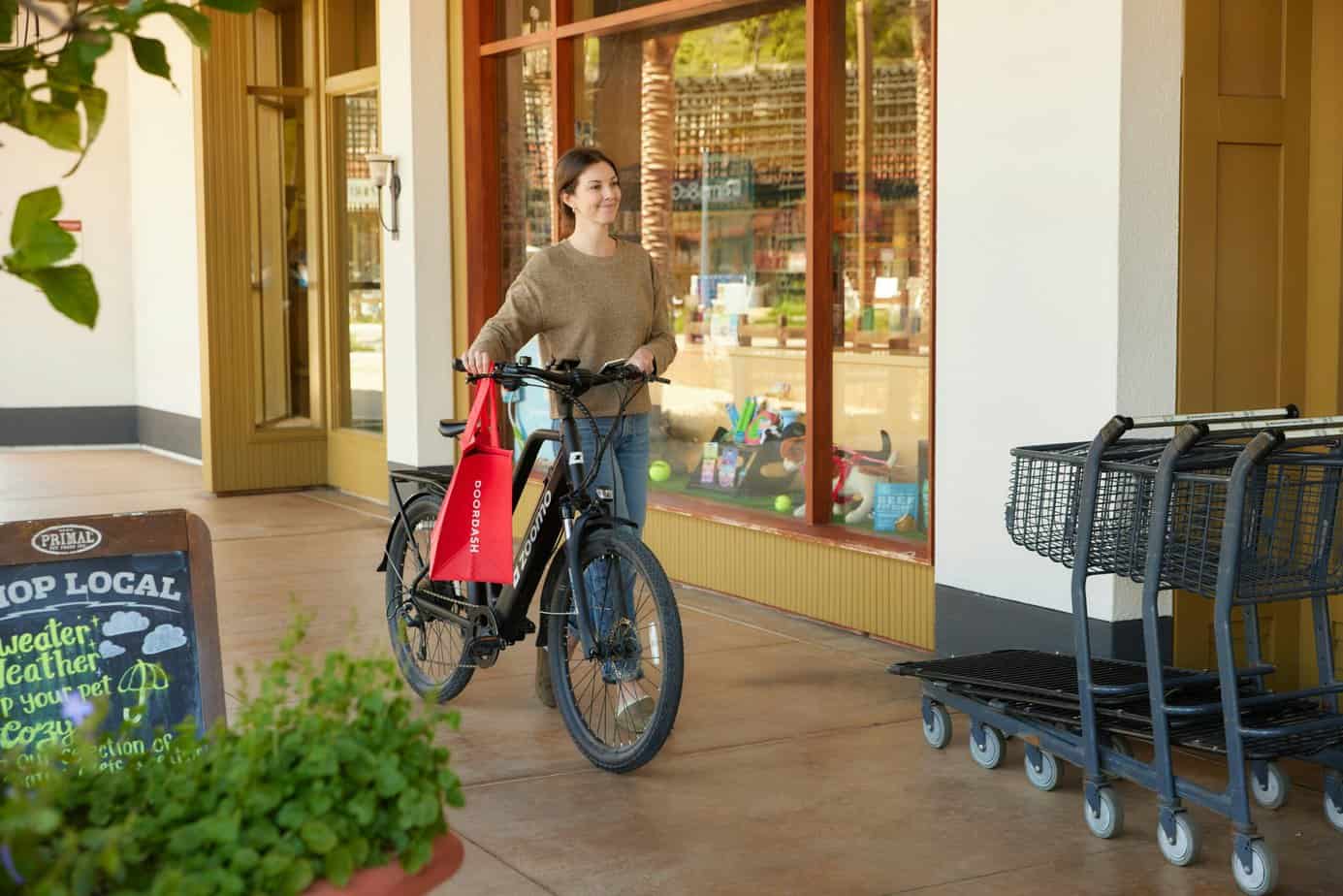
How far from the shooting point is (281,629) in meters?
6.50

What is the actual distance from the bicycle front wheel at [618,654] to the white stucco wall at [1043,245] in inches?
56.8

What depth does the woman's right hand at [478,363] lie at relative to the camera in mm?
4705

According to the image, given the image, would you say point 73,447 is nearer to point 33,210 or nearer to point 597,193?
point 597,193

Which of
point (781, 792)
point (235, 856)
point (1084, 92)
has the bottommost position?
point (781, 792)

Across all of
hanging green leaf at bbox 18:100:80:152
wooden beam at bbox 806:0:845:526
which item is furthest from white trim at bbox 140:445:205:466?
hanging green leaf at bbox 18:100:80:152

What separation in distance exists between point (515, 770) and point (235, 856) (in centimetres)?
304

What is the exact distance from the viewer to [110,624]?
3018 mm

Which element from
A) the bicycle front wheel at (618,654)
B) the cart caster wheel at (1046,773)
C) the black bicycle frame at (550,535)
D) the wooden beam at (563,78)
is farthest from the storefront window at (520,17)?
the cart caster wheel at (1046,773)

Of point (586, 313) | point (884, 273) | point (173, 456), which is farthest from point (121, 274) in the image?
point (586, 313)

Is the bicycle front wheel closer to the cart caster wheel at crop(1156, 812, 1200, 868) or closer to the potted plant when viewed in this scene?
the cart caster wheel at crop(1156, 812, 1200, 868)

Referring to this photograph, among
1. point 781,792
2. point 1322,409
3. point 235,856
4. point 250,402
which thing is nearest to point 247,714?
point 235,856

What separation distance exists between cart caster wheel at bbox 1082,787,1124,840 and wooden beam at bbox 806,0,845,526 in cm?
284

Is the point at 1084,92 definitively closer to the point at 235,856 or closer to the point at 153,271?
the point at 235,856

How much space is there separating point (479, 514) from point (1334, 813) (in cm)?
241
